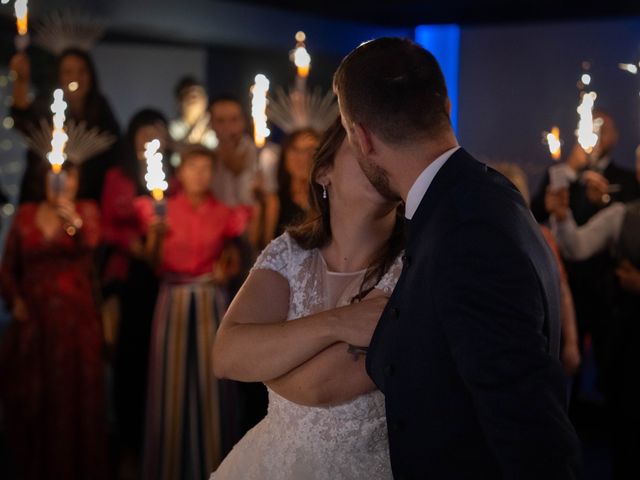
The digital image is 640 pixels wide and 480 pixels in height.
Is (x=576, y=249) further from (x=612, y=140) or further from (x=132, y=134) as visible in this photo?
(x=132, y=134)

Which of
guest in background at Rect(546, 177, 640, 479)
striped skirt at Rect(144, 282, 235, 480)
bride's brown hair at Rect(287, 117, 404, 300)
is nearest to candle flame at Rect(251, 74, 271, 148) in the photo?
striped skirt at Rect(144, 282, 235, 480)

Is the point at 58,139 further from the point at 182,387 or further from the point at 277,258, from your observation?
the point at 277,258

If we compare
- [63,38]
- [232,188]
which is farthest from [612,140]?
[63,38]

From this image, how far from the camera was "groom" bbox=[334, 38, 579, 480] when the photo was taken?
56.2 inches

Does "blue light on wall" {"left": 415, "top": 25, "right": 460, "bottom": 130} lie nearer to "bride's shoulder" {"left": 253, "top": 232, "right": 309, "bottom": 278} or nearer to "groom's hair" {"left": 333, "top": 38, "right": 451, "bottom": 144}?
"bride's shoulder" {"left": 253, "top": 232, "right": 309, "bottom": 278}

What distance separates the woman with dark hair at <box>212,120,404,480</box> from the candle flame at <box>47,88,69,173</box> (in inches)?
95.3

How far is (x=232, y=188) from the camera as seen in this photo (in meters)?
5.21

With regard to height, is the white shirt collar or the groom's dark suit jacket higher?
the white shirt collar

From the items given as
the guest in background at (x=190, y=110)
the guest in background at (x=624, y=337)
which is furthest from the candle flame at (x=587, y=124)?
the guest in background at (x=190, y=110)

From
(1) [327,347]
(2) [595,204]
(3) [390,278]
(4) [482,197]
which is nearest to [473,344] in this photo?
(4) [482,197]

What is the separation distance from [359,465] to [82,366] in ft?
8.78

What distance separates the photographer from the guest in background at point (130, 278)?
196 inches

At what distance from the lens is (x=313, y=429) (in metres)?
2.15

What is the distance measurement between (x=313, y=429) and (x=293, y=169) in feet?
7.79
